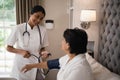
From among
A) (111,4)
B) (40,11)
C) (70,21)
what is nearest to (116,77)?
(111,4)

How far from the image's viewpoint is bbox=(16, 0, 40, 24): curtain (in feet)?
11.5

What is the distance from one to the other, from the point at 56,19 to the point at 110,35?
142cm

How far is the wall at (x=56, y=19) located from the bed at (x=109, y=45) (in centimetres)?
95

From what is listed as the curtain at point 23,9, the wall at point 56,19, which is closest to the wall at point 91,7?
the wall at point 56,19

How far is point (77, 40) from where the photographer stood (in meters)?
1.78

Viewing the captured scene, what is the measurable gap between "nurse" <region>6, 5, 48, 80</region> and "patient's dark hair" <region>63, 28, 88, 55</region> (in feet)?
2.65

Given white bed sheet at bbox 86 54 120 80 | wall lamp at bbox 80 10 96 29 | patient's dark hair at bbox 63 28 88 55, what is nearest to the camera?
patient's dark hair at bbox 63 28 88 55

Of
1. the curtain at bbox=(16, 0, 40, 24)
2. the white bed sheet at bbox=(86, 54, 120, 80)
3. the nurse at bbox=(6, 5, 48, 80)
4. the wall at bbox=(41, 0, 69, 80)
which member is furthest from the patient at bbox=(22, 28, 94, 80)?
the wall at bbox=(41, 0, 69, 80)

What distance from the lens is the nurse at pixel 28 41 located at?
2576 millimetres

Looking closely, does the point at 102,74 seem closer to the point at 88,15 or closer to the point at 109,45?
the point at 109,45

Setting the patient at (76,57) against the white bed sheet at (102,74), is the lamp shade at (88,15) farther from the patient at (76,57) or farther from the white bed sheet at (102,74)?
A: the patient at (76,57)

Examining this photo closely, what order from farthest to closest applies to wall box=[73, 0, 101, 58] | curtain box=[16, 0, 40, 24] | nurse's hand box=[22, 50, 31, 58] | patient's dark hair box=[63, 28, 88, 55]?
curtain box=[16, 0, 40, 24] → wall box=[73, 0, 101, 58] → nurse's hand box=[22, 50, 31, 58] → patient's dark hair box=[63, 28, 88, 55]

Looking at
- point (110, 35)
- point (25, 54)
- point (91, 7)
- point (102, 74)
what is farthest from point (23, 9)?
point (102, 74)

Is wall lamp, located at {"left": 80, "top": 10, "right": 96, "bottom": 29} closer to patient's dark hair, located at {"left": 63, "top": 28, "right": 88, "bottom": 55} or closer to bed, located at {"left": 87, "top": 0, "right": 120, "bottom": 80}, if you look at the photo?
bed, located at {"left": 87, "top": 0, "right": 120, "bottom": 80}
